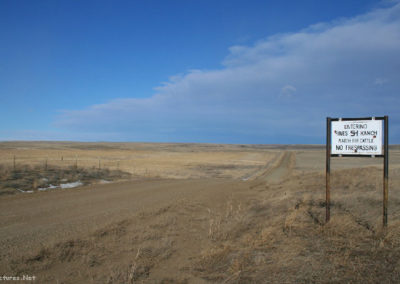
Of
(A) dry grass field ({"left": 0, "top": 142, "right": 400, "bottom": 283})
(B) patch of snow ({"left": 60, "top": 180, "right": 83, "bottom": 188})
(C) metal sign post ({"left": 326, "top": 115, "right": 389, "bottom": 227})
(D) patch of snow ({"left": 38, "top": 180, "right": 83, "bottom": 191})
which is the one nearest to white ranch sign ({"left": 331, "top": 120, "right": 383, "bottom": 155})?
(C) metal sign post ({"left": 326, "top": 115, "right": 389, "bottom": 227})

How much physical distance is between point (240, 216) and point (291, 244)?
339cm

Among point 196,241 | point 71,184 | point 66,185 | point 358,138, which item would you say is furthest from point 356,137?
point 71,184

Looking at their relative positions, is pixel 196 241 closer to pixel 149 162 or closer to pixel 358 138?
pixel 358 138

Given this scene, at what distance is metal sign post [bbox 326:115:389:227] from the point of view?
294 inches

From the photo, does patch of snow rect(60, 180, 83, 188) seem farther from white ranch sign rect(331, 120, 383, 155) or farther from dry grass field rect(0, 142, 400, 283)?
white ranch sign rect(331, 120, 383, 155)

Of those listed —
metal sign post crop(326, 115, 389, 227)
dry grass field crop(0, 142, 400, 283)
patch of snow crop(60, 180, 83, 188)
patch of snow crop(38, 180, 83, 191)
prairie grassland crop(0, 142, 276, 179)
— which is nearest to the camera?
dry grass field crop(0, 142, 400, 283)

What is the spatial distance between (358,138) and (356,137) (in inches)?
2.0

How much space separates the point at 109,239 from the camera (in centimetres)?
734

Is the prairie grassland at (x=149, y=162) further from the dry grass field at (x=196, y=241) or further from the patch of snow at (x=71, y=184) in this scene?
the dry grass field at (x=196, y=241)

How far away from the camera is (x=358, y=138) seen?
25.5 ft

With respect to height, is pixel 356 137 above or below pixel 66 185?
above

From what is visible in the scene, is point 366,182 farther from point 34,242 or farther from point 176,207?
point 34,242

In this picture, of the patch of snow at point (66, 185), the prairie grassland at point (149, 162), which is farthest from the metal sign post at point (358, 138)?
the prairie grassland at point (149, 162)

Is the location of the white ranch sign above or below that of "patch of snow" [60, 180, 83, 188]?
above
